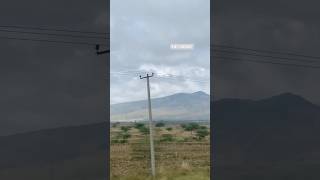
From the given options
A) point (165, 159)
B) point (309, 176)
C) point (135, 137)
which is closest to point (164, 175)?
point (165, 159)

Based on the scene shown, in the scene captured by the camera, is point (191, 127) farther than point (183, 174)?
No

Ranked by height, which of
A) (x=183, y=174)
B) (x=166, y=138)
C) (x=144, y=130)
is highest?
A: (x=144, y=130)

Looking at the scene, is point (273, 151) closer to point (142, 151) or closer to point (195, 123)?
point (195, 123)

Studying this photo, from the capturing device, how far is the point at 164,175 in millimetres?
5637

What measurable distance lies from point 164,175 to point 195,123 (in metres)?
0.78

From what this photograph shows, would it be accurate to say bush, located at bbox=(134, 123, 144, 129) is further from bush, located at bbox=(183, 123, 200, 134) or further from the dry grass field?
bush, located at bbox=(183, 123, 200, 134)

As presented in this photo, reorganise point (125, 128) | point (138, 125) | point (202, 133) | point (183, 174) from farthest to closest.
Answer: point (183, 174)
point (202, 133)
point (138, 125)
point (125, 128)

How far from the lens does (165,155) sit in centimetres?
564

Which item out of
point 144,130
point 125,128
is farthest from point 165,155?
point 125,128

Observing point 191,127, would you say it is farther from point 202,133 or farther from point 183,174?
point 183,174

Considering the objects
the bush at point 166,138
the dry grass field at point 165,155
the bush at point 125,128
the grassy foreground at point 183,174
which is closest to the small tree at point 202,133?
the dry grass field at point 165,155

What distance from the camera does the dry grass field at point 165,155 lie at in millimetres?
5340

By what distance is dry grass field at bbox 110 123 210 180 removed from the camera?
534 cm

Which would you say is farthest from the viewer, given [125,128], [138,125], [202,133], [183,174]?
[183,174]
